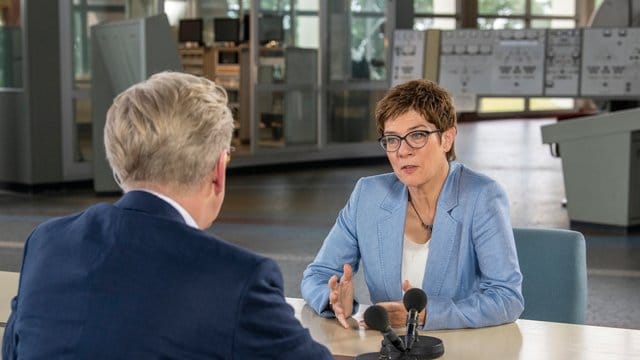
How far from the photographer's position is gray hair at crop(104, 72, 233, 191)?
1.50 metres

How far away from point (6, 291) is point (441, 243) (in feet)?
3.71

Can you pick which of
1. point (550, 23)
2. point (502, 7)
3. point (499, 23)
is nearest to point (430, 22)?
point (499, 23)

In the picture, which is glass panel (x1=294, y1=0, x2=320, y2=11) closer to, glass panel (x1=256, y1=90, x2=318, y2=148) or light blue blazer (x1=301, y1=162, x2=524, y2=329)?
glass panel (x1=256, y1=90, x2=318, y2=148)

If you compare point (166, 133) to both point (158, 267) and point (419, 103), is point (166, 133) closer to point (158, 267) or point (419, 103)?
point (158, 267)

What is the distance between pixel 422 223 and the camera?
118 inches

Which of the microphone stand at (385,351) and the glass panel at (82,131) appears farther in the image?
the glass panel at (82,131)

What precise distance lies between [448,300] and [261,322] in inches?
49.0

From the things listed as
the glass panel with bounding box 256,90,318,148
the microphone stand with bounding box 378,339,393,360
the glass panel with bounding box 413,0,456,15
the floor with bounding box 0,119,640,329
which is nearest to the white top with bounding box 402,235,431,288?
the microphone stand with bounding box 378,339,393,360

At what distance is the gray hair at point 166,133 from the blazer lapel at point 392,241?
143 centimetres

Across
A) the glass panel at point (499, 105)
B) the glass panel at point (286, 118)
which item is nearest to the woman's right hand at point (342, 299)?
the glass panel at point (286, 118)

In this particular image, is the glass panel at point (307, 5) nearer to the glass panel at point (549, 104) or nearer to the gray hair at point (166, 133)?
the gray hair at point (166, 133)

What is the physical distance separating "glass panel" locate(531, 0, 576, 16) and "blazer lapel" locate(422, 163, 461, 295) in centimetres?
2596

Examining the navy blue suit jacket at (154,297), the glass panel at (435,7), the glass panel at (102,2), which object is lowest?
the navy blue suit jacket at (154,297)

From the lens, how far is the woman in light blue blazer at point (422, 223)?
2.84 m
